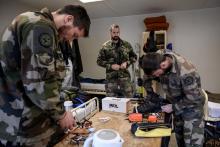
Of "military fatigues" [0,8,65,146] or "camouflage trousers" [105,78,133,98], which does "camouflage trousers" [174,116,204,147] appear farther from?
"military fatigues" [0,8,65,146]

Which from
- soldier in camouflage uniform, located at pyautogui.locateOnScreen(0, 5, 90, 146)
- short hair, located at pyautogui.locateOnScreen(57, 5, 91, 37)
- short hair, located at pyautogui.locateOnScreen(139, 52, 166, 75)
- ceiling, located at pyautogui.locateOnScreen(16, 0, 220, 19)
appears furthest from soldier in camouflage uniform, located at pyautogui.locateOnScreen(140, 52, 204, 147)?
ceiling, located at pyautogui.locateOnScreen(16, 0, 220, 19)

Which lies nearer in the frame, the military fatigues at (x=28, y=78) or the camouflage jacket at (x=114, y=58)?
the military fatigues at (x=28, y=78)

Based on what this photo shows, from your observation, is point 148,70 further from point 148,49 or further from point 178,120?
point 148,49

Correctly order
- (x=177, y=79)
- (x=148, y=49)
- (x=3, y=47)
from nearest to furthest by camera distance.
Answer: (x=3, y=47) < (x=177, y=79) < (x=148, y=49)

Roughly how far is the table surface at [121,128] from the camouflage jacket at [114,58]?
109 centimetres

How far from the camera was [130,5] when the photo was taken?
3750mm

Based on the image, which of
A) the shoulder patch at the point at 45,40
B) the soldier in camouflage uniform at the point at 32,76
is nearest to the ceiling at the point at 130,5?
the soldier in camouflage uniform at the point at 32,76

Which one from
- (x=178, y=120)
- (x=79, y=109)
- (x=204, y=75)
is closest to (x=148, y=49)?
(x=204, y=75)

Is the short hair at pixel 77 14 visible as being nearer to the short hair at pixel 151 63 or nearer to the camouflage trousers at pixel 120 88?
the short hair at pixel 151 63

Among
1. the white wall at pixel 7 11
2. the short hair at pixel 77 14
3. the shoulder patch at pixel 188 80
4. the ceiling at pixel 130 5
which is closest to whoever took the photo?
the short hair at pixel 77 14

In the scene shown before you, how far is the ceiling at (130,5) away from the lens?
351 cm

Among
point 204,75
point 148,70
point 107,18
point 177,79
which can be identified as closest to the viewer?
point 148,70

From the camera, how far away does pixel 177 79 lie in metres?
1.81

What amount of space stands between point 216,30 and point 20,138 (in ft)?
13.7
